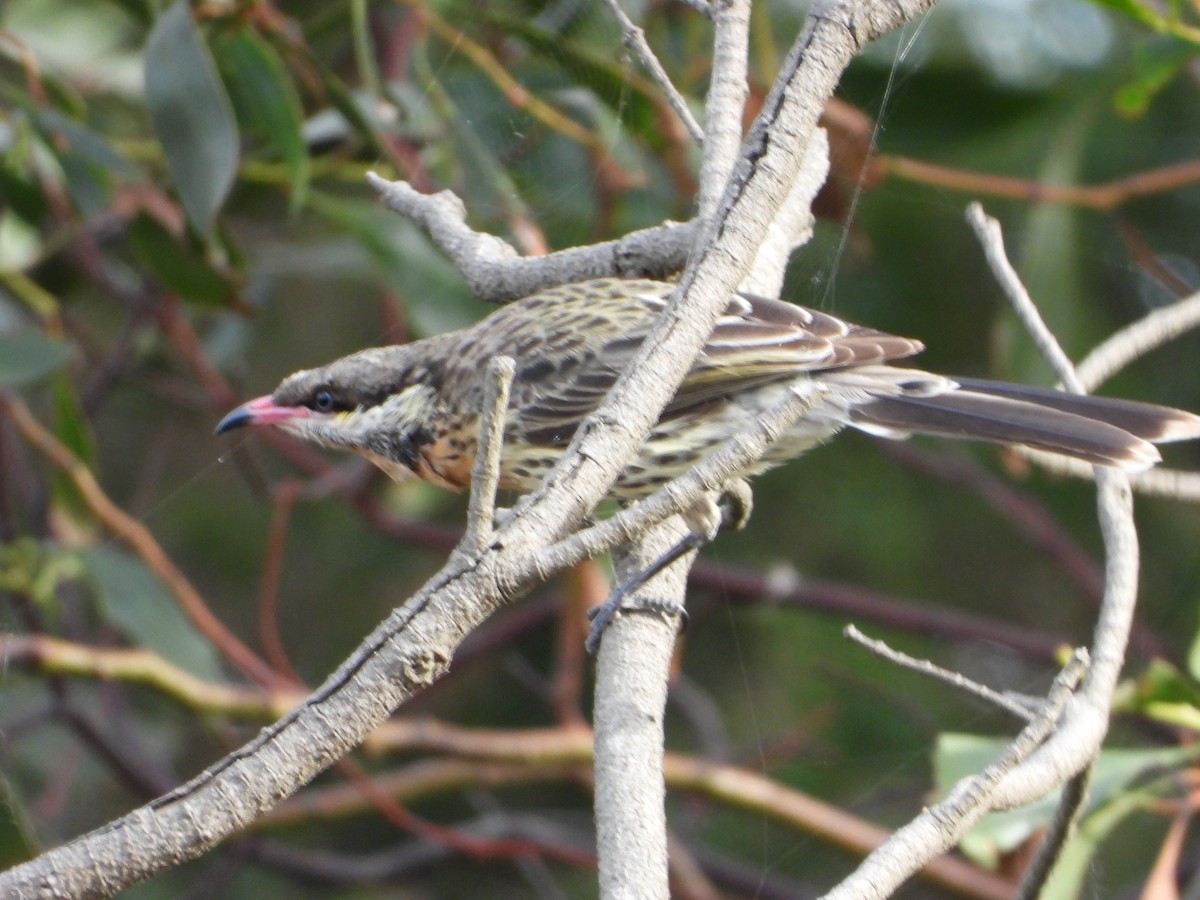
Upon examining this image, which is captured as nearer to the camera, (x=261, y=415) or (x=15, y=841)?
(x=15, y=841)

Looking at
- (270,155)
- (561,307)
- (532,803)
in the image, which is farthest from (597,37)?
(532,803)

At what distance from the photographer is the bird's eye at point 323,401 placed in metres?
3.26

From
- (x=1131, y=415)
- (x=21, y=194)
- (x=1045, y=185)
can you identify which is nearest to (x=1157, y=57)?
(x=1131, y=415)

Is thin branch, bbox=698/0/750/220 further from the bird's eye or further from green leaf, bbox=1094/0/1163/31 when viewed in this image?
the bird's eye

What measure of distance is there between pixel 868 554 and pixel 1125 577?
9.96 feet

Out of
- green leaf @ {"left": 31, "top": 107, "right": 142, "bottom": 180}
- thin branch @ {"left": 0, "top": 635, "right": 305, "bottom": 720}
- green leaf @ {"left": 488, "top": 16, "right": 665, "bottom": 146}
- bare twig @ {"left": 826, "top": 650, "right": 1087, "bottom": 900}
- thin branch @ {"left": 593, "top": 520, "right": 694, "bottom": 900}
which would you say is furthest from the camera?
thin branch @ {"left": 0, "top": 635, "right": 305, "bottom": 720}

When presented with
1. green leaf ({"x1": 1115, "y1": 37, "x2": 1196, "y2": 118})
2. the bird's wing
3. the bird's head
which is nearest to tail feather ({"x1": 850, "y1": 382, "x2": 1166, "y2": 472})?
the bird's wing

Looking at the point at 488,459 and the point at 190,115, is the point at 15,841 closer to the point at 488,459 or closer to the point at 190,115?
the point at 190,115

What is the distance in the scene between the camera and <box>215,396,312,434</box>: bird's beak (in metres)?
3.14

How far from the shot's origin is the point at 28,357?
143 inches

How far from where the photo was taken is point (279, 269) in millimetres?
4867

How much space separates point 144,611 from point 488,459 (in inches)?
96.3

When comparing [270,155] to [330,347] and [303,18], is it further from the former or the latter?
[330,347]

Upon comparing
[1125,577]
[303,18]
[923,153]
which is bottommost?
[1125,577]
